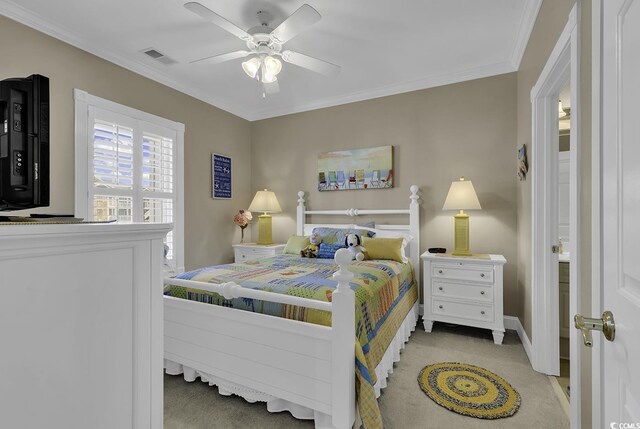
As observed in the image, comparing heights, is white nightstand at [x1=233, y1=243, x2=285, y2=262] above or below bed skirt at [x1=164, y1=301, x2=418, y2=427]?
above

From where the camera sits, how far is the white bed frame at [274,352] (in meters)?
1.54

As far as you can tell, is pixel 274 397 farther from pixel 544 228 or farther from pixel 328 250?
pixel 544 228

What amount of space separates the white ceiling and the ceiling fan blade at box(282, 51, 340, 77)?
0.31 metres

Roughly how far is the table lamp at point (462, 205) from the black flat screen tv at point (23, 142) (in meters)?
2.98

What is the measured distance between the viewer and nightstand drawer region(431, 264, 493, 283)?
276 centimetres

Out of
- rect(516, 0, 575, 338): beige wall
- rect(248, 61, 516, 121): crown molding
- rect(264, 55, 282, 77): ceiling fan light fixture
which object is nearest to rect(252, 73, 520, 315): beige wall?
rect(248, 61, 516, 121): crown molding

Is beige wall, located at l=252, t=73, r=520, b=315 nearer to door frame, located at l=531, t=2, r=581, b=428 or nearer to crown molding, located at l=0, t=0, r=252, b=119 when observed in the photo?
door frame, located at l=531, t=2, r=581, b=428

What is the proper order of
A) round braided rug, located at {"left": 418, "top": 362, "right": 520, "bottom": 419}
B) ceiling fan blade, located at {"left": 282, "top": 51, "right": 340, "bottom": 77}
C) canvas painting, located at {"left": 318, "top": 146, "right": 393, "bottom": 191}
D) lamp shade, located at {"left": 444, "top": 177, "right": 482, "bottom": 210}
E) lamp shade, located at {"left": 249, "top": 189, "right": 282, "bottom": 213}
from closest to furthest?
round braided rug, located at {"left": 418, "top": 362, "right": 520, "bottom": 419} → ceiling fan blade, located at {"left": 282, "top": 51, "right": 340, "bottom": 77} → lamp shade, located at {"left": 444, "top": 177, "right": 482, "bottom": 210} → canvas painting, located at {"left": 318, "top": 146, "right": 393, "bottom": 191} → lamp shade, located at {"left": 249, "top": 189, "right": 282, "bottom": 213}

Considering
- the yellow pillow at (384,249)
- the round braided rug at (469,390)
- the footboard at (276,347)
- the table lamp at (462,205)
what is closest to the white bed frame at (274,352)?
the footboard at (276,347)

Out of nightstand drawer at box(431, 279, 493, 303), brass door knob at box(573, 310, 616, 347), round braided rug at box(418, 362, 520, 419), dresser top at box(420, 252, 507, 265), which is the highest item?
brass door knob at box(573, 310, 616, 347)

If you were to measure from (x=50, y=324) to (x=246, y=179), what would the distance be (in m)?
4.04

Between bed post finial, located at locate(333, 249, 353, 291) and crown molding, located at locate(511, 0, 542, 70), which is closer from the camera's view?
bed post finial, located at locate(333, 249, 353, 291)

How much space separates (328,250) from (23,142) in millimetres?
2578

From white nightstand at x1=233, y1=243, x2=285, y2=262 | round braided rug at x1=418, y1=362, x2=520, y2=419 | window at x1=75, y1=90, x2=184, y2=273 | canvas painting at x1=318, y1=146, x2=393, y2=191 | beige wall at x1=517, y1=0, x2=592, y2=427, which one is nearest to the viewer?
beige wall at x1=517, y1=0, x2=592, y2=427
